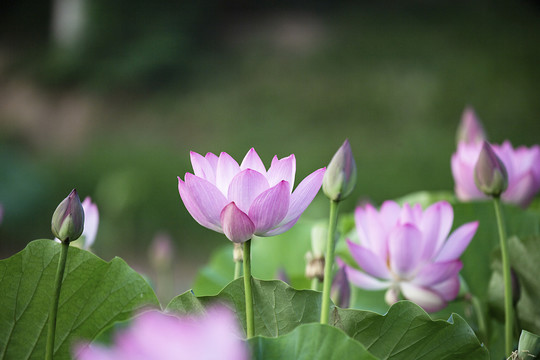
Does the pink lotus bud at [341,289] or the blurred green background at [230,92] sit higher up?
the blurred green background at [230,92]

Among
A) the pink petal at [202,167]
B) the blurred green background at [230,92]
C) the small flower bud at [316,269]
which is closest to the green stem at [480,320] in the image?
the small flower bud at [316,269]

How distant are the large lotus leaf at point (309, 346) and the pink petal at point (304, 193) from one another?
71 mm

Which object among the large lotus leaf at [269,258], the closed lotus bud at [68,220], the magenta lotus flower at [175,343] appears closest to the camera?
the magenta lotus flower at [175,343]

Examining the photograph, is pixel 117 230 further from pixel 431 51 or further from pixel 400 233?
pixel 400 233

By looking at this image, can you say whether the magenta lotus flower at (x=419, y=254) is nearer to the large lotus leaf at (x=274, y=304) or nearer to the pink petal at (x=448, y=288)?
the pink petal at (x=448, y=288)

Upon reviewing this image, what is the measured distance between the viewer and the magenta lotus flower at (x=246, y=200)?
0.90 ft

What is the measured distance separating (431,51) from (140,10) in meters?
2.92

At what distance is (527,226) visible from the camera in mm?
568

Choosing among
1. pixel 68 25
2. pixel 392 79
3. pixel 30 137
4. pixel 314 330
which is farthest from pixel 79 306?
pixel 68 25

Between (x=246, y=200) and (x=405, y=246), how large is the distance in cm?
15

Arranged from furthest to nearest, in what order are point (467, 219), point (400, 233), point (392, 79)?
point (392, 79)
point (467, 219)
point (400, 233)

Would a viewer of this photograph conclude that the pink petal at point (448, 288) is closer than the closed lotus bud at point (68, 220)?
No

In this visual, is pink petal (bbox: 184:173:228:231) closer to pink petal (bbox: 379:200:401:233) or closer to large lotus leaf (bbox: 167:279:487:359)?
large lotus leaf (bbox: 167:279:487:359)

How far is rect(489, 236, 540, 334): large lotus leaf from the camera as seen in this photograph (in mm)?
430
